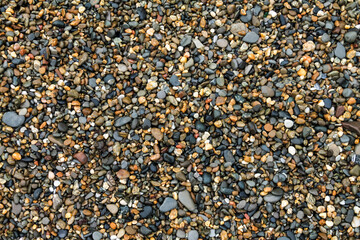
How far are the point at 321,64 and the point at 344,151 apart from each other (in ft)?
2.37

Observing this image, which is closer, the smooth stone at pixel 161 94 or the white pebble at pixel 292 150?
the white pebble at pixel 292 150

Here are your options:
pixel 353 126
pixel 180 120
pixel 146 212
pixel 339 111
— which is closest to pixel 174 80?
pixel 180 120

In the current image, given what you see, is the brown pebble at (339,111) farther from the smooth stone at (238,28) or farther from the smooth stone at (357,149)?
the smooth stone at (238,28)

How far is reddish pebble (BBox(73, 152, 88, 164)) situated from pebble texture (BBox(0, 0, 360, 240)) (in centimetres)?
2

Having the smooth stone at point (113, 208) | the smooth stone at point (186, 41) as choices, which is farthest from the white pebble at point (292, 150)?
the smooth stone at point (113, 208)

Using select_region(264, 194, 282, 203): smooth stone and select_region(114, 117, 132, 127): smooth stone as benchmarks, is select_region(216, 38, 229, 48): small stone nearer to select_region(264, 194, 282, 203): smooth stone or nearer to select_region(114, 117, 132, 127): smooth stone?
select_region(114, 117, 132, 127): smooth stone

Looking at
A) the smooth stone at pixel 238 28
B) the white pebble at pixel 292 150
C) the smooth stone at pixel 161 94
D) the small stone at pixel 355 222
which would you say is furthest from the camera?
the smooth stone at pixel 238 28

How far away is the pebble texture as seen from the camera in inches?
116

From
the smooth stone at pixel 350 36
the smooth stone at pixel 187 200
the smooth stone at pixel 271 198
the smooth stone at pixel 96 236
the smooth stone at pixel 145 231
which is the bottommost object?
the smooth stone at pixel 96 236

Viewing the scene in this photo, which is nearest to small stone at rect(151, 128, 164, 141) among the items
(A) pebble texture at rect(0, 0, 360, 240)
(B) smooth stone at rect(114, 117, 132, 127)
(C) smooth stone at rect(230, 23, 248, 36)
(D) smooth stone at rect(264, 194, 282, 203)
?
(A) pebble texture at rect(0, 0, 360, 240)

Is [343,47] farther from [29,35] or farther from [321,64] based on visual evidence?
[29,35]

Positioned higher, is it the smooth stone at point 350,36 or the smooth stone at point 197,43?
the smooth stone at point 350,36

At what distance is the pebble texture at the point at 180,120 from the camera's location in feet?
9.66

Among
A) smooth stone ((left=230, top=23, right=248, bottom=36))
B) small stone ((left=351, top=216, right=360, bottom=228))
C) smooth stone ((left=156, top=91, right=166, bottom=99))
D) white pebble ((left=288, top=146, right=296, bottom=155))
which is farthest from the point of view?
smooth stone ((left=230, top=23, right=248, bottom=36))
